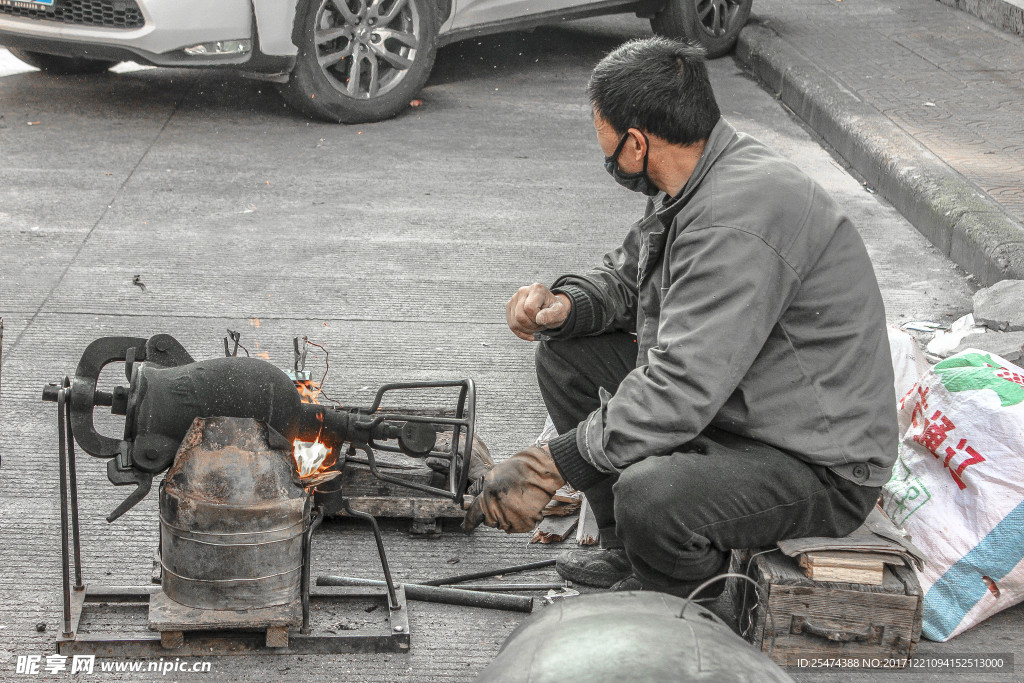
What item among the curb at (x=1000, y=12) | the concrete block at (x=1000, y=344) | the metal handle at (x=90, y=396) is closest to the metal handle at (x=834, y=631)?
the concrete block at (x=1000, y=344)

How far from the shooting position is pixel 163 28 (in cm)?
639

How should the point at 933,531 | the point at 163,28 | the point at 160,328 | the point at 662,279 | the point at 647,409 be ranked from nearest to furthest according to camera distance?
the point at 647,409 < the point at 662,279 < the point at 933,531 < the point at 160,328 < the point at 163,28

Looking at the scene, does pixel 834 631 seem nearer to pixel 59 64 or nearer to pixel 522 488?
pixel 522 488

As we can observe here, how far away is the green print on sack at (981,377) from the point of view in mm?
3148

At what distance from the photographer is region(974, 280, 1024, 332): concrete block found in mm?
4215

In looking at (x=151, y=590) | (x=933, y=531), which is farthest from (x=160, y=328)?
(x=933, y=531)

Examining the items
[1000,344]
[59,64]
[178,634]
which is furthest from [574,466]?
[59,64]

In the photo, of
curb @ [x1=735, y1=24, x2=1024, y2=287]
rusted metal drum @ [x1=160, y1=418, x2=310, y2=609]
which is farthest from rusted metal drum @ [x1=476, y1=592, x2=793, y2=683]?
curb @ [x1=735, y1=24, x2=1024, y2=287]

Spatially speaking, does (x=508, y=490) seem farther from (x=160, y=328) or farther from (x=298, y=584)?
(x=160, y=328)

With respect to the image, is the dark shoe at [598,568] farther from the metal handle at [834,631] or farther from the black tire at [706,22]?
the black tire at [706,22]

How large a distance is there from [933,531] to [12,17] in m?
5.85

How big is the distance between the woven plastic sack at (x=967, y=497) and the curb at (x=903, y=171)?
5.99 ft

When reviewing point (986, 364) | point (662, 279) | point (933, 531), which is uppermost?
point (662, 279)

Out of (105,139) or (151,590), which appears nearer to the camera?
(151,590)
